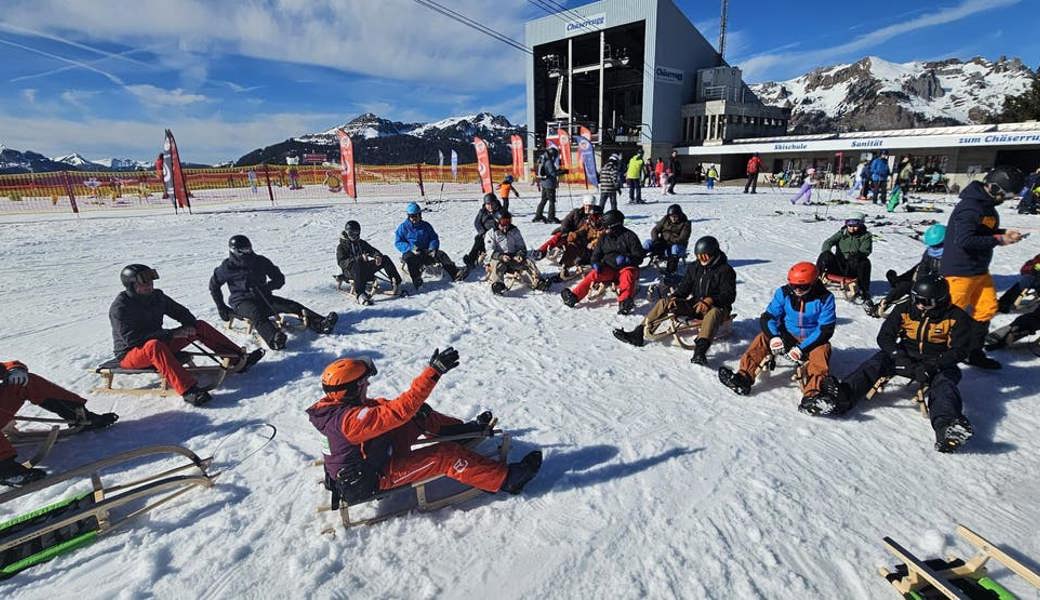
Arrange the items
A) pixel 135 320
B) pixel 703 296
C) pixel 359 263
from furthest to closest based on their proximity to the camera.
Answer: pixel 359 263 < pixel 703 296 < pixel 135 320

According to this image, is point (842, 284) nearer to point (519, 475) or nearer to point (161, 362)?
point (519, 475)

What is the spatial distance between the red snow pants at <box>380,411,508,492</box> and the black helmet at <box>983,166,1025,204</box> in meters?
4.90

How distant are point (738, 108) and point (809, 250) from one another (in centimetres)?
3054

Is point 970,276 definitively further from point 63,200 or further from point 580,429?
point 63,200

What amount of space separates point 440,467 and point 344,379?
81 cm

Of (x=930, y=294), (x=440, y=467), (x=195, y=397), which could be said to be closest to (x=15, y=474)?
(x=195, y=397)

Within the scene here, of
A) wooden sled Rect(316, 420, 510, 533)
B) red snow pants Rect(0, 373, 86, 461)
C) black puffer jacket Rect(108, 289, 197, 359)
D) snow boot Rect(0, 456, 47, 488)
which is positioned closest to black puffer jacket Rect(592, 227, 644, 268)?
wooden sled Rect(316, 420, 510, 533)

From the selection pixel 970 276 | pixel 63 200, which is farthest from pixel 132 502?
pixel 63 200

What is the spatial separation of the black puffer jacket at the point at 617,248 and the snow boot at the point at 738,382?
2.60 metres

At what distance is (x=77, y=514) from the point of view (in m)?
2.74

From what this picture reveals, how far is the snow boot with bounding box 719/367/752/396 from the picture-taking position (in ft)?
14.5

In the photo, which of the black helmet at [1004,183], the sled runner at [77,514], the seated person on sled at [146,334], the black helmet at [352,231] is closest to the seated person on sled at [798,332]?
the black helmet at [1004,183]

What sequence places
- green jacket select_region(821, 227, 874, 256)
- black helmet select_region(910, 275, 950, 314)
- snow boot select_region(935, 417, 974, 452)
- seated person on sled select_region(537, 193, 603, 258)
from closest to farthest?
snow boot select_region(935, 417, 974, 452), black helmet select_region(910, 275, 950, 314), green jacket select_region(821, 227, 874, 256), seated person on sled select_region(537, 193, 603, 258)

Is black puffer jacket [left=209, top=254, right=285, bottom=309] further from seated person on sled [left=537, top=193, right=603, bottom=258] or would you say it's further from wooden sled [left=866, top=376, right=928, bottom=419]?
wooden sled [left=866, top=376, right=928, bottom=419]
